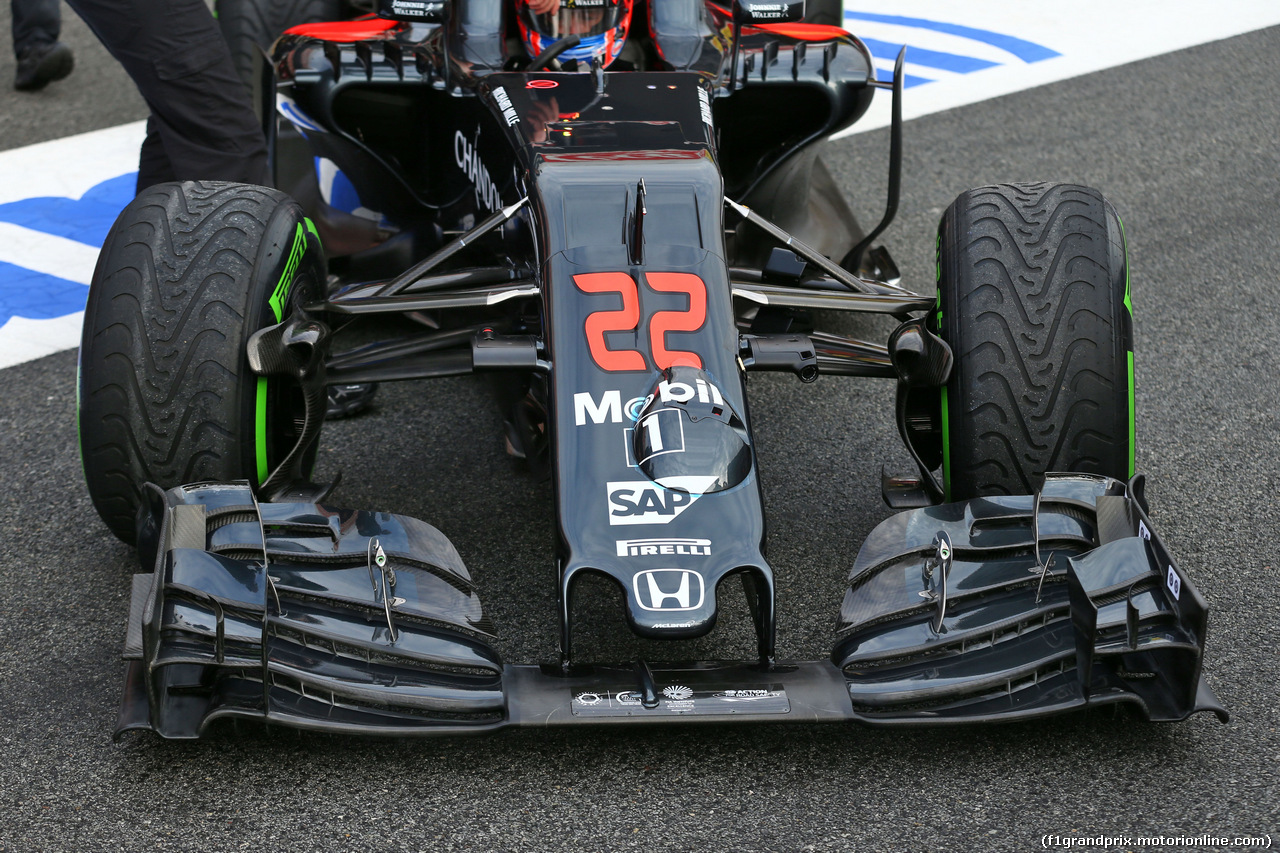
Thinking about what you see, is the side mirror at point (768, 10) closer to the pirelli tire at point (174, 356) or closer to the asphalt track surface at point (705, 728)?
the asphalt track surface at point (705, 728)

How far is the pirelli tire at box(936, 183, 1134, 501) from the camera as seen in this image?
2.79 m

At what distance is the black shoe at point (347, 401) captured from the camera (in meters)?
3.92

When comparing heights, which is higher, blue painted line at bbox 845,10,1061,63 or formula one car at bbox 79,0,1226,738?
formula one car at bbox 79,0,1226,738

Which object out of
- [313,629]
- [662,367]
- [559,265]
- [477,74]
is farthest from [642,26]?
[313,629]

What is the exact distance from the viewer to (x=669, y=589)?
2424mm

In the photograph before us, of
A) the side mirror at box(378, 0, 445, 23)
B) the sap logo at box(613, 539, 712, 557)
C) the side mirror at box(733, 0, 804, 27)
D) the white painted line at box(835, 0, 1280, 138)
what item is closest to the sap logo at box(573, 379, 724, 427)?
the sap logo at box(613, 539, 712, 557)

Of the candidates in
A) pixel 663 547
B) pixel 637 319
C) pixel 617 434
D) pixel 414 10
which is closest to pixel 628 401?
pixel 617 434

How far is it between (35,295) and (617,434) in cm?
307

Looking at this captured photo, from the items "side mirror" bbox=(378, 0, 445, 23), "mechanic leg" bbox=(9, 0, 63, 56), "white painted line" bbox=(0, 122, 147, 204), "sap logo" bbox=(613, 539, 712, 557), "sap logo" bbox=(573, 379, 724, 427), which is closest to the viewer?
"sap logo" bbox=(613, 539, 712, 557)

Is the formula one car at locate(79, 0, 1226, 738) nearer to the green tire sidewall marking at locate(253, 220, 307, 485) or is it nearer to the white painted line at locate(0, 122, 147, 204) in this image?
the green tire sidewall marking at locate(253, 220, 307, 485)

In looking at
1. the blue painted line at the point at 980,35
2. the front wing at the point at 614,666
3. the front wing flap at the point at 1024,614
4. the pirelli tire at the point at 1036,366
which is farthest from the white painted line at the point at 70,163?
the front wing flap at the point at 1024,614

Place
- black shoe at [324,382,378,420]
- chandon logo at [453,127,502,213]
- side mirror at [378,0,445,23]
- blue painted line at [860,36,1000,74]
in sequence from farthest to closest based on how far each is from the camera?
1. blue painted line at [860,36,1000,74]
2. black shoe at [324,382,378,420]
3. side mirror at [378,0,445,23]
4. chandon logo at [453,127,502,213]

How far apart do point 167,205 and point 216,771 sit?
1.29 metres

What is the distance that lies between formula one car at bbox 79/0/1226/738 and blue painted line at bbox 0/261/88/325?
5.96 ft
